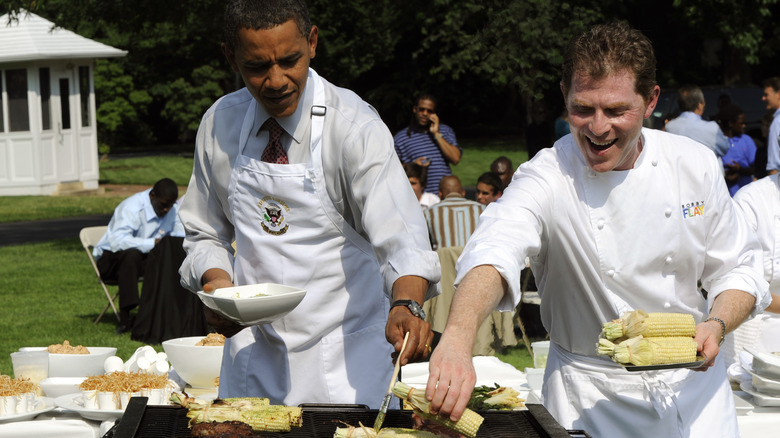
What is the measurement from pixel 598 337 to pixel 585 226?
0.30 meters

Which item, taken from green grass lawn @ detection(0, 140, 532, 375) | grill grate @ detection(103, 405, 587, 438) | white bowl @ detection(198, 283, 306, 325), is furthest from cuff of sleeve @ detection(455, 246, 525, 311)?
green grass lawn @ detection(0, 140, 532, 375)

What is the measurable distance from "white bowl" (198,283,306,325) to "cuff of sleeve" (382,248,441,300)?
0.22 metres

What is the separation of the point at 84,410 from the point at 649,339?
7.27 feet

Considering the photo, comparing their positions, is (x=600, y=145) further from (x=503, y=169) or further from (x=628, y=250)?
(x=503, y=169)

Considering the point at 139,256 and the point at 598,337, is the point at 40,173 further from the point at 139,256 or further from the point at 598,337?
the point at 598,337

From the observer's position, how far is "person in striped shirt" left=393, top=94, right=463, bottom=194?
9781 mm

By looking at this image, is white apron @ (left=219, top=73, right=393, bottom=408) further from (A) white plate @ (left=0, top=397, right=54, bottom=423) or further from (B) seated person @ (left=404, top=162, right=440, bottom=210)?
(B) seated person @ (left=404, top=162, right=440, bottom=210)

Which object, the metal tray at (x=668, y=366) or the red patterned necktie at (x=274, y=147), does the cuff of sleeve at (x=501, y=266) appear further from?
the red patterned necktie at (x=274, y=147)

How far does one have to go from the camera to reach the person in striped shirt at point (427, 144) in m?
9.78

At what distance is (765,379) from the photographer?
3869mm

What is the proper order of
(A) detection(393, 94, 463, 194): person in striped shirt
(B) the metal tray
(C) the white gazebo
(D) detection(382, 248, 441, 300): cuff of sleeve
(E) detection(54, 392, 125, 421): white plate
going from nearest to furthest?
1. (B) the metal tray
2. (D) detection(382, 248, 441, 300): cuff of sleeve
3. (E) detection(54, 392, 125, 421): white plate
4. (A) detection(393, 94, 463, 194): person in striped shirt
5. (C) the white gazebo

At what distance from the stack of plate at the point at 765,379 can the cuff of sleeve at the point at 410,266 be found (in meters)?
1.91

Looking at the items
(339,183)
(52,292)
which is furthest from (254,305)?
(52,292)

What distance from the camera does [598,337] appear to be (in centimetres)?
262
